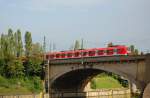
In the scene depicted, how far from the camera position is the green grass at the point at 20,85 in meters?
65.8

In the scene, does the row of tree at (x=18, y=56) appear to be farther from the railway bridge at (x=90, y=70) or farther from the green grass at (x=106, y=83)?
the green grass at (x=106, y=83)

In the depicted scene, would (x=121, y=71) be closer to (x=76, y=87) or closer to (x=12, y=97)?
(x=12, y=97)

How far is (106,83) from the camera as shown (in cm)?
8806

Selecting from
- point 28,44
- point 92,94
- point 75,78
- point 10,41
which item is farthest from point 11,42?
point 92,94

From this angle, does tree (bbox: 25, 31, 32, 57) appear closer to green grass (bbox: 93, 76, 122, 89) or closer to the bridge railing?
the bridge railing

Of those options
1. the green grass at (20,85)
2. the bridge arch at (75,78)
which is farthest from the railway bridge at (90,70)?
the green grass at (20,85)

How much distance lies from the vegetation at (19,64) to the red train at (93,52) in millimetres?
3943

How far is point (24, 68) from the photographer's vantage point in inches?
2975

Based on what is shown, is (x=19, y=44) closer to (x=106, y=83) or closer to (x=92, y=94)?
(x=92, y=94)

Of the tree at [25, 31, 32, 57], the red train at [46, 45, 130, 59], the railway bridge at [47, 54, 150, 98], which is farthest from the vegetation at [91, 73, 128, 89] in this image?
the tree at [25, 31, 32, 57]

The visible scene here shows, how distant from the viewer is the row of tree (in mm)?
72562

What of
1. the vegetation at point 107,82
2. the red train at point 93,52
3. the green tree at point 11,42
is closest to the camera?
the red train at point 93,52

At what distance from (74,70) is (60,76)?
390cm

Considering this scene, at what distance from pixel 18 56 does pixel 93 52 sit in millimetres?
21860
